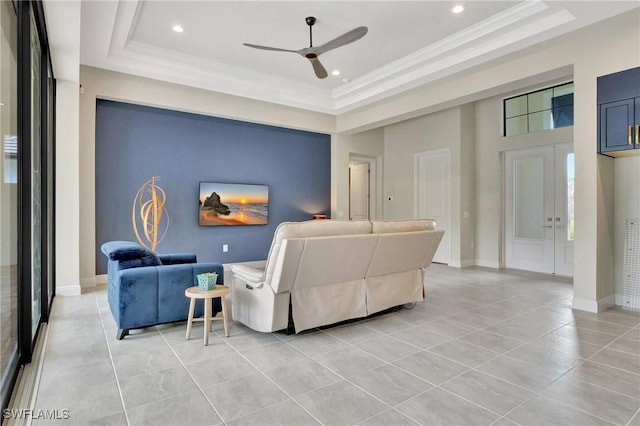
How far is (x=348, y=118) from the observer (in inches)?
295

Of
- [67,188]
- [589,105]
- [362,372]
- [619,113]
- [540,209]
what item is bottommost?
[362,372]

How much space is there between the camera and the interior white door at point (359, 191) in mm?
9148

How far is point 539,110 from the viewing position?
6383mm

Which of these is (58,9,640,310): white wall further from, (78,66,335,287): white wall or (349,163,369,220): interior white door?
(349,163,369,220): interior white door

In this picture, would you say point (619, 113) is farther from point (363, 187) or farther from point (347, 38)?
point (363, 187)

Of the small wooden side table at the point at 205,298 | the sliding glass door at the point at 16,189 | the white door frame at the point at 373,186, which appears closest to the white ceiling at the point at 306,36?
the sliding glass door at the point at 16,189

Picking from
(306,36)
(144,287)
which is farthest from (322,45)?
(144,287)

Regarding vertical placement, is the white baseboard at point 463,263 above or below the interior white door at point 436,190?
below

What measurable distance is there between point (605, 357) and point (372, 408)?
2045 mm

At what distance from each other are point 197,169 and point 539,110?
619 cm

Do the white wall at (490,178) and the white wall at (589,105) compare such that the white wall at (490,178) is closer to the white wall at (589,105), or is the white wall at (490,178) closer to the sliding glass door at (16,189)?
the white wall at (589,105)

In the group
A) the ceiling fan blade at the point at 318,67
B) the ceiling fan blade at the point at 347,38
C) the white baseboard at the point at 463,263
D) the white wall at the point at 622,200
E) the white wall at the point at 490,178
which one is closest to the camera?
the ceiling fan blade at the point at 347,38

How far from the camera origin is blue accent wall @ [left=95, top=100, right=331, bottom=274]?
5387 mm

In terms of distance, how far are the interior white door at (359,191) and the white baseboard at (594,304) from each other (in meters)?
5.43
